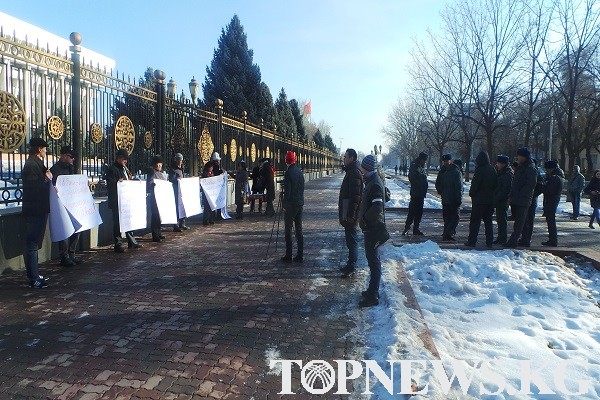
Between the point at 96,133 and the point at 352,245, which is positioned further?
the point at 96,133

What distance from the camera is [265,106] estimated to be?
1310 inches

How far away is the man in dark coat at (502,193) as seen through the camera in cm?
932

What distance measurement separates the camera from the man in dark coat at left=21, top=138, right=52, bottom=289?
5988 mm

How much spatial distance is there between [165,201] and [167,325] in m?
5.68

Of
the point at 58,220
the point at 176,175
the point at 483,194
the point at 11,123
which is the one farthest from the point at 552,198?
the point at 11,123

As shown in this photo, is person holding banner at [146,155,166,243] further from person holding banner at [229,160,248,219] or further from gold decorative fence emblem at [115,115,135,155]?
person holding banner at [229,160,248,219]

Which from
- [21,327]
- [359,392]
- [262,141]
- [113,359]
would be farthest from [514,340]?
[262,141]

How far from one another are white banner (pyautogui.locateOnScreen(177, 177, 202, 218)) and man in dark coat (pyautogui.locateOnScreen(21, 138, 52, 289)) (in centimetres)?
479

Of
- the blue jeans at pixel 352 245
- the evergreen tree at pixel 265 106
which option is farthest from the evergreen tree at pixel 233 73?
the blue jeans at pixel 352 245

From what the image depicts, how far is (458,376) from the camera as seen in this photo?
3672 millimetres

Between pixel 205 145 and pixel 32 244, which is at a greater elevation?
pixel 205 145

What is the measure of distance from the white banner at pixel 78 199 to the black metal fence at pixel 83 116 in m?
0.69

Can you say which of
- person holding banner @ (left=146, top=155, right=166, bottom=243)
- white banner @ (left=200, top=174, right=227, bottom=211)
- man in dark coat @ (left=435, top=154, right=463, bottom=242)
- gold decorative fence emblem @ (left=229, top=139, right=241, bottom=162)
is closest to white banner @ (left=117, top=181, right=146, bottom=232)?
person holding banner @ (left=146, top=155, right=166, bottom=243)

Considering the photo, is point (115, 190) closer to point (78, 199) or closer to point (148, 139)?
point (78, 199)
